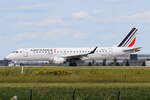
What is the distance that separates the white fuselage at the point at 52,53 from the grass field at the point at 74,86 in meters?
39.4

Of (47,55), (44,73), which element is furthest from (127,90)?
(47,55)

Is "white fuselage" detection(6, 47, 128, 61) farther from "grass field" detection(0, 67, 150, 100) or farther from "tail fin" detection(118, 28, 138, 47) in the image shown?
"grass field" detection(0, 67, 150, 100)

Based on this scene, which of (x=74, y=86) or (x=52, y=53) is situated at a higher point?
(x=52, y=53)

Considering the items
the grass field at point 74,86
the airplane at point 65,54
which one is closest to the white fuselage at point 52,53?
the airplane at point 65,54

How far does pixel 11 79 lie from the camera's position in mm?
54125

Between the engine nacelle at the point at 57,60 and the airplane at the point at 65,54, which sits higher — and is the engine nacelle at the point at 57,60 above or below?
below

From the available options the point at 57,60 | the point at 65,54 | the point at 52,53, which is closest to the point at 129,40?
the point at 65,54

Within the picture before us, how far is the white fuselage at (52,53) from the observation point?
10144 centimetres

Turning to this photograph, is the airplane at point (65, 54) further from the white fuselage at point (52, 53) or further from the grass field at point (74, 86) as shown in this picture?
the grass field at point (74, 86)

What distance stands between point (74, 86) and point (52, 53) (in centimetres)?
5671

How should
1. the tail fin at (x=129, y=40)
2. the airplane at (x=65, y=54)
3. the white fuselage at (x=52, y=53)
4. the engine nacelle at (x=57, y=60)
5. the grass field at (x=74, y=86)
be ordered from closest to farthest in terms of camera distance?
the grass field at (x=74, y=86) → the engine nacelle at (x=57, y=60) → the airplane at (x=65, y=54) → the white fuselage at (x=52, y=53) → the tail fin at (x=129, y=40)

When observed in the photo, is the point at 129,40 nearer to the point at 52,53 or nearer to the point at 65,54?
the point at 65,54

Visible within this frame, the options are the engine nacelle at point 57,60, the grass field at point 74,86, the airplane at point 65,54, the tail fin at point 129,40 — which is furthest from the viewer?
the tail fin at point 129,40

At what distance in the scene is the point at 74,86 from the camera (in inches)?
1790
